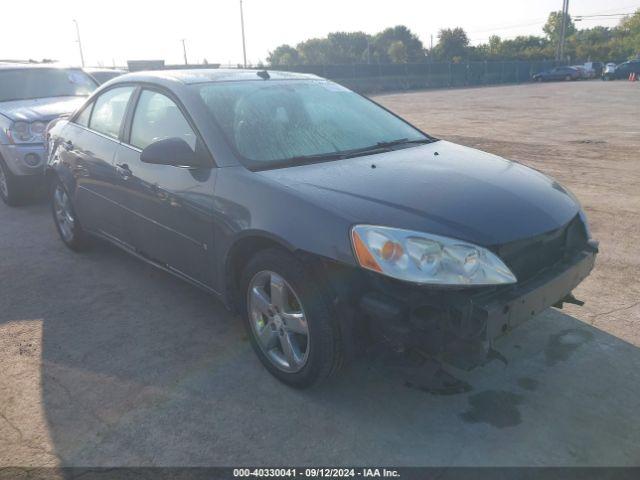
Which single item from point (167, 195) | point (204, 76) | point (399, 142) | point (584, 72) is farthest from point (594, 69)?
point (167, 195)

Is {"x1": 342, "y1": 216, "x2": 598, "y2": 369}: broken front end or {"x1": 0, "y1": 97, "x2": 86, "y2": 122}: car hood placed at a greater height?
{"x1": 0, "y1": 97, "x2": 86, "y2": 122}: car hood

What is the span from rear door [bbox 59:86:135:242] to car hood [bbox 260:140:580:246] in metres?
1.72

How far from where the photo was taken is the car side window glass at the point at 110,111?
4.15m

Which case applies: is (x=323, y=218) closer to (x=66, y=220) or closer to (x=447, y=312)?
(x=447, y=312)

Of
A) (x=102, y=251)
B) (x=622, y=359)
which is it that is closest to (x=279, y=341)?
(x=622, y=359)

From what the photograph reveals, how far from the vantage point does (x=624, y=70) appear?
1743 inches

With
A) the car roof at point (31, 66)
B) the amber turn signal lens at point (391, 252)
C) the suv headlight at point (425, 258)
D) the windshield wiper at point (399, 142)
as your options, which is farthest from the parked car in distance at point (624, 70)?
the amber turn signal lens at point (391, 252)

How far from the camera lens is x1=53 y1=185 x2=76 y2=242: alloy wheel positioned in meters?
5.06

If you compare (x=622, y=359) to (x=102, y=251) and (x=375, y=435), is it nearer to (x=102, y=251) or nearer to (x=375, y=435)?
(x=375, y=435)

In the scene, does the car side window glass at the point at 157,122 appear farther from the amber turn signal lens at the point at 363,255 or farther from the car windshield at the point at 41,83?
the car windshield at the point at 41,83

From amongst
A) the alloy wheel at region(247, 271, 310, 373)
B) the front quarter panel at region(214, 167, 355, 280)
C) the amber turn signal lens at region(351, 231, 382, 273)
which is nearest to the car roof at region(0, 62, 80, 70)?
the front quarter panel at region(214, 167, 355, 280)

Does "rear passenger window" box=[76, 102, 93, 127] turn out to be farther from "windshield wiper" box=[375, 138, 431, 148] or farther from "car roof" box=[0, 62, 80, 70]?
"car roof" box=[0, 62, 80, 70]

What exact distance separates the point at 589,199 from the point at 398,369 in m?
5.00

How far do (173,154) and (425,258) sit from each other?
162 centimetres
